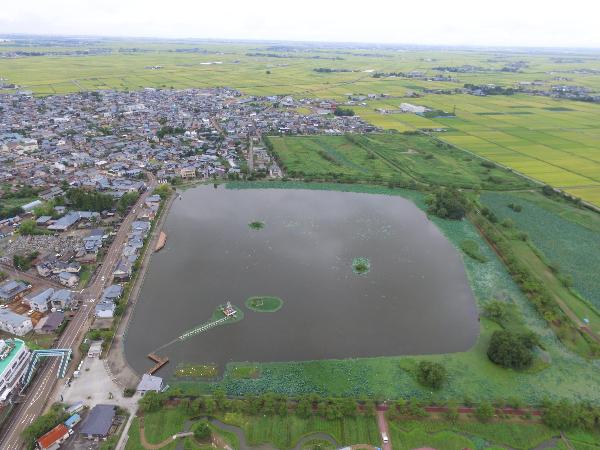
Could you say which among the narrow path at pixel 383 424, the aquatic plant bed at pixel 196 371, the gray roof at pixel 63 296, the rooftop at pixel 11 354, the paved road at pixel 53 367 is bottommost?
the narrow path at pixel 383 424

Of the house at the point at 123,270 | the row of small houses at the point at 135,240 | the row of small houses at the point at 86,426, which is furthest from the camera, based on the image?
the row of small houses at the point at 135,240

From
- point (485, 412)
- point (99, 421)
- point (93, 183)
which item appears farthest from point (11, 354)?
point (93, 183)

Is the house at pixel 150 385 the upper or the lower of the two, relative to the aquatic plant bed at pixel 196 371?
upper

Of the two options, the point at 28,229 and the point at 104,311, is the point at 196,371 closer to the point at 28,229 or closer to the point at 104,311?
the point at 104,311

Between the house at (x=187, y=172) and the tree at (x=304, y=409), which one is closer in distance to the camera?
the tree at (x=304, y=409)

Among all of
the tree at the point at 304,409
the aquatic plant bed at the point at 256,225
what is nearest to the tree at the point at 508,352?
the tree at the point at 304,409

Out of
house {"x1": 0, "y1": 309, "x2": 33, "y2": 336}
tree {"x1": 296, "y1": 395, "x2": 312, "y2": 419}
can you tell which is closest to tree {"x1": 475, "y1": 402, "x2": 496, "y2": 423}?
tree {"x1": 296, "y1": 395, "x2": 312, "y2": 419}

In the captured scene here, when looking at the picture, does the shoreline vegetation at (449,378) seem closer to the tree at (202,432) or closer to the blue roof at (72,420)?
the tree at (202,432)
